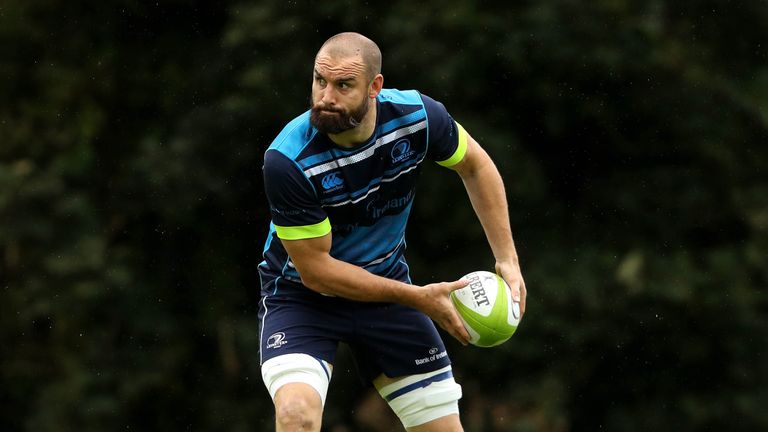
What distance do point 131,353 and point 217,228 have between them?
1.75 meters

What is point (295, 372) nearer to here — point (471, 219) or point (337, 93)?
point (337, 93)

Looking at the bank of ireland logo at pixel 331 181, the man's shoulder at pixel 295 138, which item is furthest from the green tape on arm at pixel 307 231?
the man's shoulder at pixel 295 138

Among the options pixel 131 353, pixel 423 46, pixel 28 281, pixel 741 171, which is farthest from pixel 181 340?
pixel 741 171

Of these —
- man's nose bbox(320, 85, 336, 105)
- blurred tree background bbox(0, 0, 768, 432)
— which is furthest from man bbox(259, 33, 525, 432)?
blurred tree background bbox(0, 0, 768, 432)

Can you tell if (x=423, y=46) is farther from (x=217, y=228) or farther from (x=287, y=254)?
(x=287, y=254)

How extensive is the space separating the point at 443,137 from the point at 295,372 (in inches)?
52.1

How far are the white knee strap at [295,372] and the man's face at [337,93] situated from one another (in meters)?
1.05

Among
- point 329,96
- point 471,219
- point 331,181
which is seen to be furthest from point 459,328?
point 471,219

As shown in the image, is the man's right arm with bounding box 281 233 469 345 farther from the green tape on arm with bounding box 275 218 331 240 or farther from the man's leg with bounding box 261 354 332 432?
the man's leg with bounding box 261 354 332 432

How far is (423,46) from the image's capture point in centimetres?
1466

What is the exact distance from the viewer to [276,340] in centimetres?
637

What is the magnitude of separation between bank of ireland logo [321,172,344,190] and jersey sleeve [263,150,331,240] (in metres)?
0.07

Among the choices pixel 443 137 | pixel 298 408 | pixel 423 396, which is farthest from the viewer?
pixel 423 396

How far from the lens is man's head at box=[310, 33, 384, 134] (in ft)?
19.7
